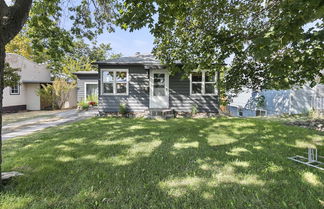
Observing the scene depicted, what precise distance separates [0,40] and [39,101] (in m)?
14.8

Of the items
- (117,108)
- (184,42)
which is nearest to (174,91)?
(117,108)

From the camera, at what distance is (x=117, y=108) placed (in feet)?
32.0

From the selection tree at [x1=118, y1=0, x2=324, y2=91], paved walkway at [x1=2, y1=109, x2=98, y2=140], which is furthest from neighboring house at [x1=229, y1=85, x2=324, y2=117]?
paved walkway at [x1=2, y1=109, x2=98, y2=140]

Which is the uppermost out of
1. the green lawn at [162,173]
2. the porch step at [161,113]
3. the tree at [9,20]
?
the tree at [9,20]

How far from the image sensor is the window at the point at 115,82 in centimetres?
968

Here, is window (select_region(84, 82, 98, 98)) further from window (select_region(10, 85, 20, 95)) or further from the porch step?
the porch step

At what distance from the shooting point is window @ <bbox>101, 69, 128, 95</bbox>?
9.68 m

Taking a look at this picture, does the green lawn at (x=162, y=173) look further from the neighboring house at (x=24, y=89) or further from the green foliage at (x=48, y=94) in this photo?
the neighboring house at (x=24, y=89)

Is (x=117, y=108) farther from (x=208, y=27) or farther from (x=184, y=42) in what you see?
(x=208, y=27)

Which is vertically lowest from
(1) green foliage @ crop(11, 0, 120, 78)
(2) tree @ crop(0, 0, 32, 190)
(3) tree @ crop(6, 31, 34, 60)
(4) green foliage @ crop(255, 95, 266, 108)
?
(4) green foliage @ crop(255, 95, 266, 108)

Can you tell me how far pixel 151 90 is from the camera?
9836 mm

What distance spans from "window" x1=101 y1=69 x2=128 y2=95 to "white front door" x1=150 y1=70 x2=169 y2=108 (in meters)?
1.68

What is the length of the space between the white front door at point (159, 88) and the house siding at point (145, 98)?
25 cm

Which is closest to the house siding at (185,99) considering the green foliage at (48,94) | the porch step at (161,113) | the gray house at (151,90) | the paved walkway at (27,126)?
the gray house at (151,90)
